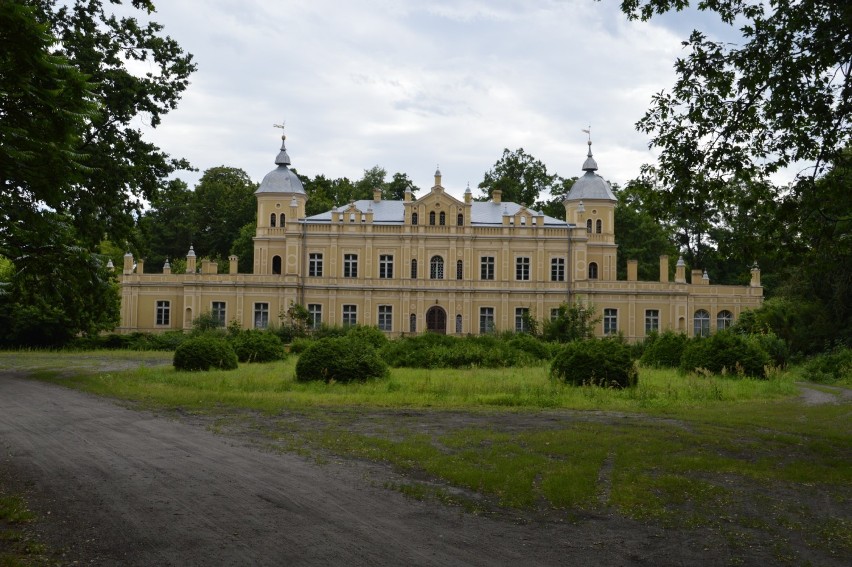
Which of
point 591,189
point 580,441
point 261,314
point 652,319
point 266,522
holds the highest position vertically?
point 591,189

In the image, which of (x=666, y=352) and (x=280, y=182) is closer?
(x=666, y=352)

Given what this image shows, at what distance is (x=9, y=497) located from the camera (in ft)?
27.4

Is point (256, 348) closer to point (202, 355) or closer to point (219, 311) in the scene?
point (202, 355)

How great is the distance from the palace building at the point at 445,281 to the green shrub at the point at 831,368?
24761 mm

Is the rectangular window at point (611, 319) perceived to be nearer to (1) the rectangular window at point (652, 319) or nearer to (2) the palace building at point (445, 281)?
(2) the palace building at point (445, 281)

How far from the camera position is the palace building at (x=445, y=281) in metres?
52.8

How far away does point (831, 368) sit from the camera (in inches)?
1059

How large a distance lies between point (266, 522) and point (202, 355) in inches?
700

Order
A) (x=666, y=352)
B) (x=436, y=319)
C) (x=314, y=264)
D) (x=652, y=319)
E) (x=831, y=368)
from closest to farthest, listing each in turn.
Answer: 1. (x=831, y=368)
2. (x=666, y=352)
3. (x=652, y=319)
4. (x=436, y=319)
5. (x=314, y=264)

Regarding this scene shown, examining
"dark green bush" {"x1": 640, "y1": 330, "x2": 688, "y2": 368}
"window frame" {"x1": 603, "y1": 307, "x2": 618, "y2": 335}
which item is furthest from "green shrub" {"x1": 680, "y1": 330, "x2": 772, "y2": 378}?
"window frame" {"x1": 603, "y1": 307, "x2": 618, "y2": 335}

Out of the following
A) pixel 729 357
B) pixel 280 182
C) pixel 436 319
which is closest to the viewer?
pixel 729 357

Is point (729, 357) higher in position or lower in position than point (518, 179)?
lower

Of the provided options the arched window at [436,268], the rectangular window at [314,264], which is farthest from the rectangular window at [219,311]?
the arched window at [436,268]

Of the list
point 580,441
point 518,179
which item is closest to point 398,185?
point 518,179
